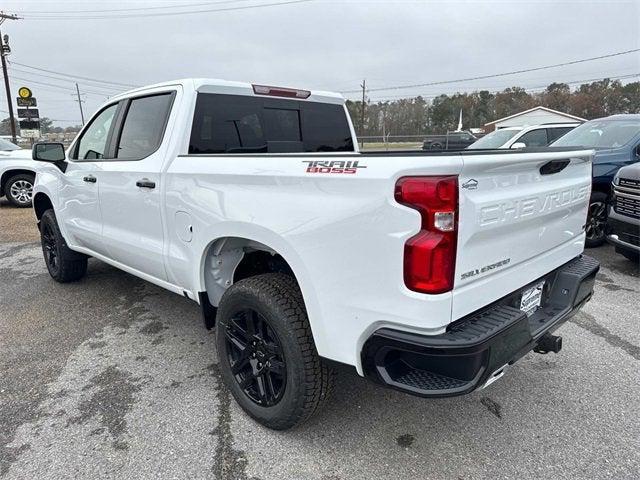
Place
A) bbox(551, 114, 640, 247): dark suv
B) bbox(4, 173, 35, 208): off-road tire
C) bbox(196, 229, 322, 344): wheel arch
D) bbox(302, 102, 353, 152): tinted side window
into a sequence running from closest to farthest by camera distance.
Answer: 1. bbox(196, 229, 322, 344): wheel arch
2. bbox(302, 102, 353, 152): tinted side window
3. bbox(551, 114, 640, 247): dark suv
4. bbox(4, 173, 35, 208): off-road tire

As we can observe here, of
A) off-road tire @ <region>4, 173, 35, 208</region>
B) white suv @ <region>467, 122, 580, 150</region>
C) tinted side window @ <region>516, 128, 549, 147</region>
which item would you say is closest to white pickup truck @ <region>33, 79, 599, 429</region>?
white suv @ <region>467, 122, 580, 150</region>

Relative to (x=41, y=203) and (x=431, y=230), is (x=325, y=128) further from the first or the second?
(x=41, y=203)

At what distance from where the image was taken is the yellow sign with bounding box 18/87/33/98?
54.4ft

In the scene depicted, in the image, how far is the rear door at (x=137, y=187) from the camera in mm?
3223

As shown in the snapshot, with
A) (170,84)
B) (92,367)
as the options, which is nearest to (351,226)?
(170,84)

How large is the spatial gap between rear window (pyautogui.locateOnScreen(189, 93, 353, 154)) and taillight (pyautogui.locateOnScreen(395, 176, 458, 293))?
186 cm

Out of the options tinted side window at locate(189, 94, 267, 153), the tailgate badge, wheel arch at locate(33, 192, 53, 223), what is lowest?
wheel arch at locate(33, 192, 53, 223)

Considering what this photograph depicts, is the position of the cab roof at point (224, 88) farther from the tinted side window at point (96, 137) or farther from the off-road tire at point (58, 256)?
the off-road tire at point (58, 256)

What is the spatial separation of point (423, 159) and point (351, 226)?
40 centimetres

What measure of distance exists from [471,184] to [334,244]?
2.01 feet

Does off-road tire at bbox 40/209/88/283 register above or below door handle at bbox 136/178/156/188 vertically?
below

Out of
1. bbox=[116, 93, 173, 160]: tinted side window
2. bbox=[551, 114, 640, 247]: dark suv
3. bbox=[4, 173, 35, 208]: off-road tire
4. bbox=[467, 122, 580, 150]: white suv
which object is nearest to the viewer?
bbox=[116, 93, 173, 160]: tinted side window

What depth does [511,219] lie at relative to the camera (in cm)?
208

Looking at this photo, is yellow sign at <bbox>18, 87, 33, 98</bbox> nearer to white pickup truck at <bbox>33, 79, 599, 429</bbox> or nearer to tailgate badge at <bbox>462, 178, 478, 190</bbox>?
white pickup truck at <bbox>33, 79, 599, 429</bbox>
